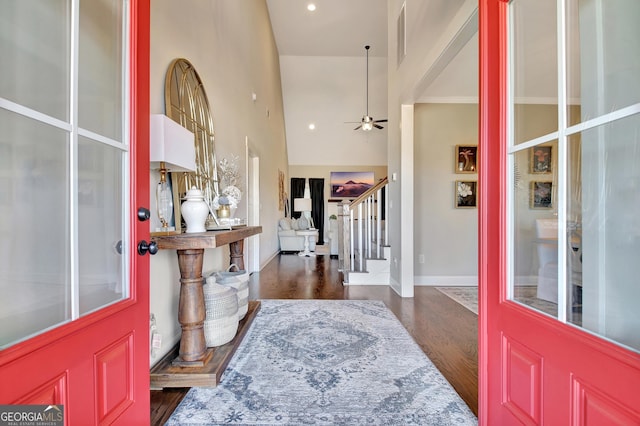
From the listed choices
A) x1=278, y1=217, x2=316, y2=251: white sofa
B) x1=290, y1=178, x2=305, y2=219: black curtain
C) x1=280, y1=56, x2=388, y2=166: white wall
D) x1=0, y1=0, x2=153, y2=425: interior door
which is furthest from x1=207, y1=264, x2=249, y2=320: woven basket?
x1=290, y1=178, x2=305, y2=219: black curtain

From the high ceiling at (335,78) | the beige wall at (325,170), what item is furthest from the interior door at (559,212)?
the beige wall at (325,170)

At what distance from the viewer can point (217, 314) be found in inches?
77.5

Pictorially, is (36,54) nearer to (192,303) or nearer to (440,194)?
(192,303)

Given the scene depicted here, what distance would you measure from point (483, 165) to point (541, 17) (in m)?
0.55

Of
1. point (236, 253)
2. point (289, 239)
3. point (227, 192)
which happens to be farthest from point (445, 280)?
point (289, 239)

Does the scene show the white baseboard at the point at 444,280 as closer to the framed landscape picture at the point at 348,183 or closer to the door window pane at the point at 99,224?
the door window pane at the point at 99,224

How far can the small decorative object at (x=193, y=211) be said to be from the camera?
183cm

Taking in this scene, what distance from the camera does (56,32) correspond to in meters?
0.85

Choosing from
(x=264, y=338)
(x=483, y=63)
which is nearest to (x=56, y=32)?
(x=483, y=63)

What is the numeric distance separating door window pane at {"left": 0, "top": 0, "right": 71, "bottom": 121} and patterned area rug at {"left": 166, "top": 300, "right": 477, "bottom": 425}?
1460 mm

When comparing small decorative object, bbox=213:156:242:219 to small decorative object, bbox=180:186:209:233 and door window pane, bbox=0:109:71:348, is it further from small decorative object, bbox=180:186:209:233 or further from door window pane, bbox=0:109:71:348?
door window pane, bbox=0:109:71:348

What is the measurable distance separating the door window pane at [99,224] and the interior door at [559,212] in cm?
144

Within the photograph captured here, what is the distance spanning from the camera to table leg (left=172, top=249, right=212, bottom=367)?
5.66 feet

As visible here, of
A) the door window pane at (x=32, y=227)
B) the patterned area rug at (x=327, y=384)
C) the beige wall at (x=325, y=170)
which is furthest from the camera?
the beige wall at (x=325, y=170)
